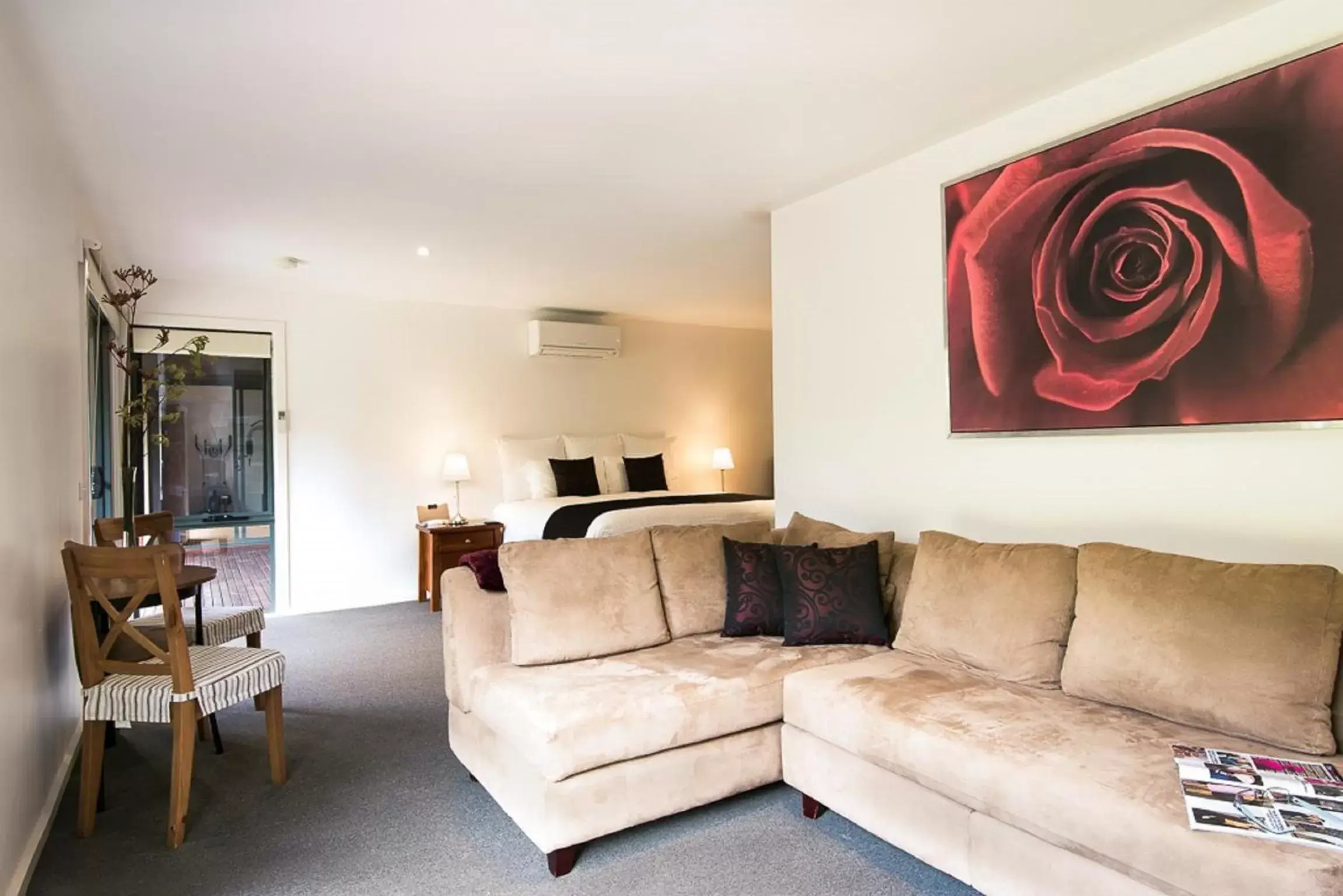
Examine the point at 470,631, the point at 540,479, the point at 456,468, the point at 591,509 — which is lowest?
the point at 470,631

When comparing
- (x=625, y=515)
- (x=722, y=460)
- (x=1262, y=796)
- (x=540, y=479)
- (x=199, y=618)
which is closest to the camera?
(x=1262, y=796)

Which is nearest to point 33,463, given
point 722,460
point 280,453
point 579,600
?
point 579,600

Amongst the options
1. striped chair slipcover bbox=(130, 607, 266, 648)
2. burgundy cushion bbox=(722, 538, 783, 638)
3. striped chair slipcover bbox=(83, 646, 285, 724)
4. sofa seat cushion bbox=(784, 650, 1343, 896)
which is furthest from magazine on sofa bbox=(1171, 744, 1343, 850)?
striped chair slipcover bbox=(130, 607, 266, 648)

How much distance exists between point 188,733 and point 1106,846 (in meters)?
2.61

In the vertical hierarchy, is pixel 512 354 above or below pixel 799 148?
below

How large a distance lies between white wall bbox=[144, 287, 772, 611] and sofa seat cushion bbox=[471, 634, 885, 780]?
3.83m

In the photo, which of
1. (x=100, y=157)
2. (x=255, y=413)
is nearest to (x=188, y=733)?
(x=100, y=157)

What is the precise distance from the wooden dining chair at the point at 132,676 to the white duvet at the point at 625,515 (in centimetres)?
240

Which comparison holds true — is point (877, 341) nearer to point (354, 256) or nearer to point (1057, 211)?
point (1057, 211)

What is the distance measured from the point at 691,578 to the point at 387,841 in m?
1.41

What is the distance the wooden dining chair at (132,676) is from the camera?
2.41 metres

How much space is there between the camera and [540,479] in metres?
6.31

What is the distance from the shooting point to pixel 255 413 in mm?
5773

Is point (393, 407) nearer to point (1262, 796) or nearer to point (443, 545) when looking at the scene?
point (443, 545)
